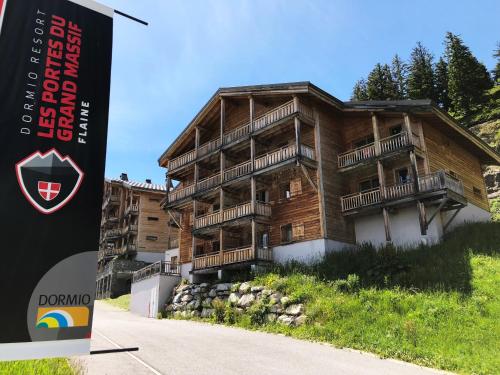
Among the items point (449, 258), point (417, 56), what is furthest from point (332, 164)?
point (417, 56)

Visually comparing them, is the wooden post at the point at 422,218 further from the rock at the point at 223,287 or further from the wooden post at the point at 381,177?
the rock at the point at 223,287

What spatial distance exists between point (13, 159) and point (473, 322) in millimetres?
14814

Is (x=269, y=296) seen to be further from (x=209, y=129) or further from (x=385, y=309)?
(x=209, y=129)

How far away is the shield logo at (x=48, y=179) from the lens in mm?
5590

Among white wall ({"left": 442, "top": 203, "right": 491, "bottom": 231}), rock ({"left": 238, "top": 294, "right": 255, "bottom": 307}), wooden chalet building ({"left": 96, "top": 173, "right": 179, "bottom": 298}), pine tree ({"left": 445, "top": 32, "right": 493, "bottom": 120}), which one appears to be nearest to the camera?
rock ({"left": 238, "top": 294, "right": 255, "bottom": 307})

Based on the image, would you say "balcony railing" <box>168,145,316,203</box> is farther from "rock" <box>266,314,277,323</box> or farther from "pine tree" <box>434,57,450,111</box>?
"pine tree" <box>434,57,450,111</box>

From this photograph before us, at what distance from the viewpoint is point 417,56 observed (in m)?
68.7

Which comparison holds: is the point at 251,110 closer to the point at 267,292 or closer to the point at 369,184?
the point at 369,184

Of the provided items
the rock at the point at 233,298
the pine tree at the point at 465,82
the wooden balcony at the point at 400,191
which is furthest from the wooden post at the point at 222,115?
the pine tree at the point at 465,82

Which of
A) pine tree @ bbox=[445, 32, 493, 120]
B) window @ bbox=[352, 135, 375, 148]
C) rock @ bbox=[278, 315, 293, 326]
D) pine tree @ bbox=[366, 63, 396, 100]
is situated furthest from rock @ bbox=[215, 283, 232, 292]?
pine tree @ bbox=[366, 63, 396, 100]

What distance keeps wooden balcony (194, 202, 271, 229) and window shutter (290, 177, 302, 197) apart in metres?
2.17

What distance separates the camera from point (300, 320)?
18484 millimetres

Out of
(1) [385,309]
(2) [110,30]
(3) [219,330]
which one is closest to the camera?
(2) [110,30]

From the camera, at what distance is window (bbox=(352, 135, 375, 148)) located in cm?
2798
